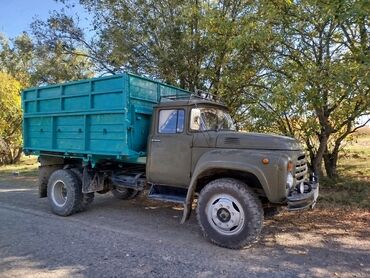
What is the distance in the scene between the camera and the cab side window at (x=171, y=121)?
21.1 feet

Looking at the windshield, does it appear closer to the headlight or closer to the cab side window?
the cab side window

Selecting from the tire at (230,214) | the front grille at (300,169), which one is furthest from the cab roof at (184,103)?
the front grille at (300,169)

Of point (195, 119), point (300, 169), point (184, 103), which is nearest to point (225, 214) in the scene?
point (300, 169)

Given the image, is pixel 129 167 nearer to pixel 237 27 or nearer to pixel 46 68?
pixel 237 27

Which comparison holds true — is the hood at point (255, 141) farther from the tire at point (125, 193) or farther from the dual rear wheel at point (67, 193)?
the tire at point (125, 193)

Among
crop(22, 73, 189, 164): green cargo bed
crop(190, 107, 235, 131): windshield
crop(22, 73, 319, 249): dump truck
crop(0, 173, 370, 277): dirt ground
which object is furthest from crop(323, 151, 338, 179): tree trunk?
crop(22, 73, 189, 164): green cargo bed

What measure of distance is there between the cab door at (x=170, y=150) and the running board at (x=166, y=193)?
0.22m

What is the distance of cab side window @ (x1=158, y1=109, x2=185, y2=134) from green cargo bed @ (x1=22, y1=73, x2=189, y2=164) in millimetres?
432

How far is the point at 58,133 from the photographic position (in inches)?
306

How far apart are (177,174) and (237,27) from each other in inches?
184

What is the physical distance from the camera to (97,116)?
23.0 ft

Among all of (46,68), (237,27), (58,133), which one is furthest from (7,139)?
(237,27)

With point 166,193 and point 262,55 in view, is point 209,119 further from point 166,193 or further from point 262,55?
point 262,55

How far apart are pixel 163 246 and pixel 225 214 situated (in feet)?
3.41
